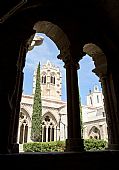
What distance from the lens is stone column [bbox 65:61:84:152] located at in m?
2.10

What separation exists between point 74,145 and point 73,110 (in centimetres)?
44

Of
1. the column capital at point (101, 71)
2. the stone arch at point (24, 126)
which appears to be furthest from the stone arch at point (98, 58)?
the stone arch at point (24, 126)

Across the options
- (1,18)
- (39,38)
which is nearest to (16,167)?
(1,18)

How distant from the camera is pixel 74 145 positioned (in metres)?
2.08

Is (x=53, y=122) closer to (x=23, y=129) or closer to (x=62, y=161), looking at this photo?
(x=23, y=129)

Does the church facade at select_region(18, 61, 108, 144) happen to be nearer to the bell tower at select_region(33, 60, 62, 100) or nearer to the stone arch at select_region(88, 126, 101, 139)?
the stone arch at select_region(88, 126, 101, 139)

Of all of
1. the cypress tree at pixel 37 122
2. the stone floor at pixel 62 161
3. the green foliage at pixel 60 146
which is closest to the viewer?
the stone floor at pixel 62 161

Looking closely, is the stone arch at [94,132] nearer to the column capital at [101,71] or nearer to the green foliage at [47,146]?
the green foliage at [47,146]

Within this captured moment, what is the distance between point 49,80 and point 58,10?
108 feet

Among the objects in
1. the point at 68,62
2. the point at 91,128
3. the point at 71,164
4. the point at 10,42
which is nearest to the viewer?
the point at 71,164

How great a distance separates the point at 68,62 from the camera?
8.47 ft

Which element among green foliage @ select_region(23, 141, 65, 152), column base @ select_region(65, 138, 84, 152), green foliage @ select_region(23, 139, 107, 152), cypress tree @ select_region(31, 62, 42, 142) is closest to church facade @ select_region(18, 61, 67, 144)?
cypress tree @ select_region(31, 62, 42, 142)

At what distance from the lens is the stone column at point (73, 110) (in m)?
2.10

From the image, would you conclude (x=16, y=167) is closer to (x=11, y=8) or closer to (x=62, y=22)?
(x=11, y=8)
